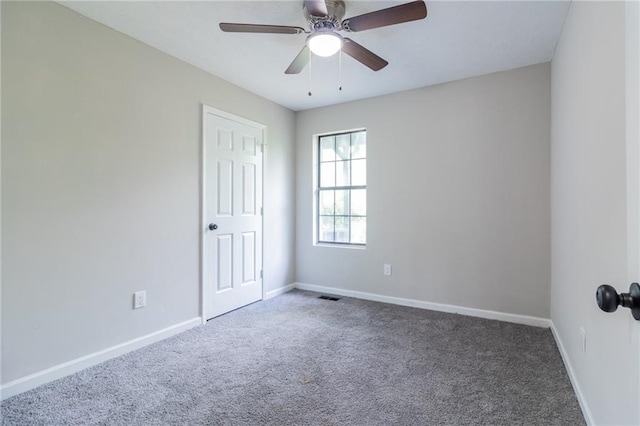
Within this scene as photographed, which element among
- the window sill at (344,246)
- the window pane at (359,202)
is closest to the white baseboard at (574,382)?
the window sill at (344,246)

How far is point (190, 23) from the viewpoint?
2279 millimetres

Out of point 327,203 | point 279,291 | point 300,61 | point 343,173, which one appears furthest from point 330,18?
point 279,291

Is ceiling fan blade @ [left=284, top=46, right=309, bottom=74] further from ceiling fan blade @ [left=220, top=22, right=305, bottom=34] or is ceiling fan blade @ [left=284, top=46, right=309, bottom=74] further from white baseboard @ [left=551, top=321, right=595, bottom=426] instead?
white baseboard @ [left=551, top=321, right=595, bottom=426]

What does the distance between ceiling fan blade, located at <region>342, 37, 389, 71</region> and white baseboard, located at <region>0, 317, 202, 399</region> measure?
8.91 feet

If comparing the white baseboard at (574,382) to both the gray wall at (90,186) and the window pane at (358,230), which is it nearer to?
the window pane at (358,230)

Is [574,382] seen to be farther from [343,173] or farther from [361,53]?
[343,173]

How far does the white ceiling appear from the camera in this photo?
2.10 m

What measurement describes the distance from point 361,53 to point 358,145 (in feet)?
5.92

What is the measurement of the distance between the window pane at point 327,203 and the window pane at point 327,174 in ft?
0.38

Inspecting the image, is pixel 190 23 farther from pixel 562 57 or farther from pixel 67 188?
pixel 562 57

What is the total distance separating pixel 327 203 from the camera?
167 inches

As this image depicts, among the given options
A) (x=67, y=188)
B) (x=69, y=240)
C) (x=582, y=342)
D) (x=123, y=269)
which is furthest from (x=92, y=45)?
(x=582, y=342)

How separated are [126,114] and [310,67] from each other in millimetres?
1639

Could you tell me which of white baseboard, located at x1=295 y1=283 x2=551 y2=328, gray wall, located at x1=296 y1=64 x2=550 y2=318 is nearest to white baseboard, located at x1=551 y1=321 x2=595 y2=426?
white baseboard, located at x1=295 y1=283 x2=551 y2=328
